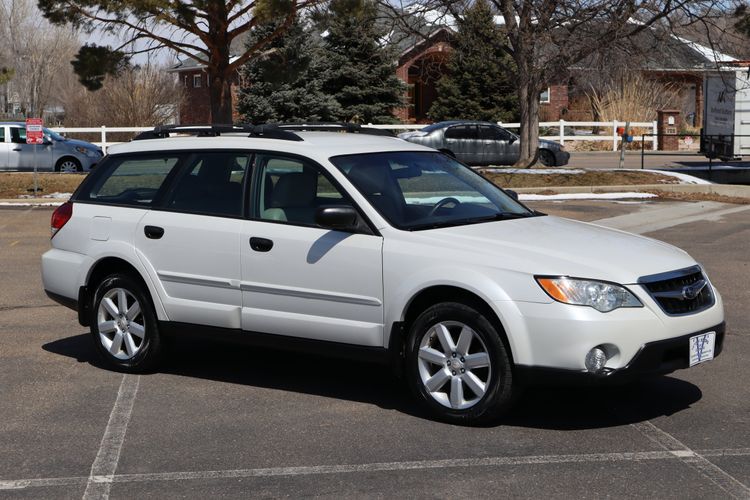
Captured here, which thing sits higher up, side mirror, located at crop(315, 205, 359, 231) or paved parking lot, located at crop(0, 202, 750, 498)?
side mirror, located at crop(315, 205, 359, 231)

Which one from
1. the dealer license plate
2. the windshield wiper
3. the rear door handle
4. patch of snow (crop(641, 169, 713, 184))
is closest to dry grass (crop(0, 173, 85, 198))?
patch of snow (crop(641, 169, 713, 184))

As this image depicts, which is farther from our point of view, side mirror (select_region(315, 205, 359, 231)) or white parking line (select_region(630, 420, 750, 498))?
side mirror (select_region(315, 205, 359, 231))

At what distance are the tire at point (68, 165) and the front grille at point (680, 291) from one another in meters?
25.8

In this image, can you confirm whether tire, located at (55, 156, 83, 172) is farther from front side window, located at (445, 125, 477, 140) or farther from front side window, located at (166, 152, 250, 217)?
front side window, located at (166, 152, 250, 217)

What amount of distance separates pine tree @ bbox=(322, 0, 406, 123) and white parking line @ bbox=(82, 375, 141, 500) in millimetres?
41287

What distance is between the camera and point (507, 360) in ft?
20.1

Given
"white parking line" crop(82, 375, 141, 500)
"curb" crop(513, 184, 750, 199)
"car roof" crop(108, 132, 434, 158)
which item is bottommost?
"white parking line" crop(82, 375, 141, 500)

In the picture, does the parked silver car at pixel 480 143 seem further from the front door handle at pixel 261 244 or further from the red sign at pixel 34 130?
the front door handle at pixel 261 244

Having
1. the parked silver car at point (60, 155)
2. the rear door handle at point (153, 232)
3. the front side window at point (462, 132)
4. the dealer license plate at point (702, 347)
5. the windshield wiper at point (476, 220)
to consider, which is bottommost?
the dealer license plate at point (702, 347)

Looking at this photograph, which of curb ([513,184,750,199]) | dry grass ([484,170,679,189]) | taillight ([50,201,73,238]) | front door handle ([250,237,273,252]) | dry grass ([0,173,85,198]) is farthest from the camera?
dry grass ([0,173,85,198])

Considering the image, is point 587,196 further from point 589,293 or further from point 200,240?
point 589,293

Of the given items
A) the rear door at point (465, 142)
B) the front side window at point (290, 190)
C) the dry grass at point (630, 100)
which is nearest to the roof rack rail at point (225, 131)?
the front side window at point (290, 190)

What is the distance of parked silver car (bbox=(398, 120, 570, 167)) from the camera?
31859 mm

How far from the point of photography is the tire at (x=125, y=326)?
767 centimetres
